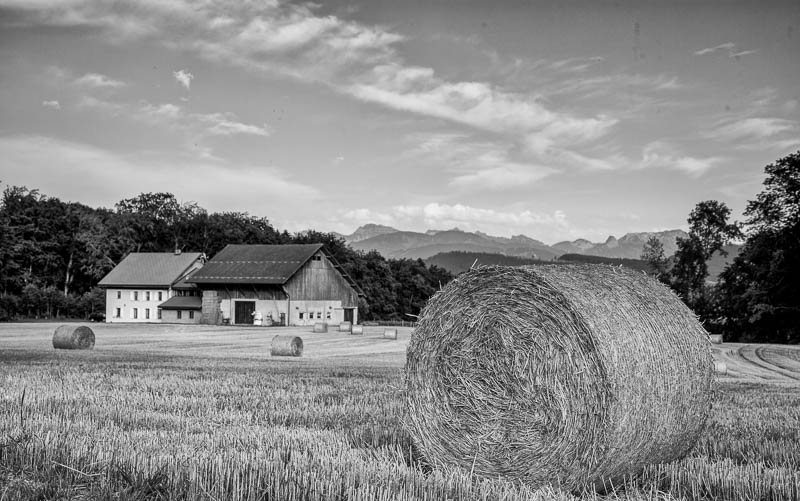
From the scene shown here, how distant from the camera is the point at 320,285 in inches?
2721

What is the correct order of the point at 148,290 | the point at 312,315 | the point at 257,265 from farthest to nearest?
the point at 148,290, the point at 257,265, the point at 312,315

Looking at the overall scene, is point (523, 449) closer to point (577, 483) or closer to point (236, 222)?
point (577, 483)

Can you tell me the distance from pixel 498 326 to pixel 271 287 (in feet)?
199

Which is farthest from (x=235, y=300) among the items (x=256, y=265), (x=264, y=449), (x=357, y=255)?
(x=264, y=449)

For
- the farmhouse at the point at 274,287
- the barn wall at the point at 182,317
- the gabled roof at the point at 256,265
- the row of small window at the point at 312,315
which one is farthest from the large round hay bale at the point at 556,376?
the barn wall at the point at 182,317

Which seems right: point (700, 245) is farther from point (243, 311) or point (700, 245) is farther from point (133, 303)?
point (133, 303)

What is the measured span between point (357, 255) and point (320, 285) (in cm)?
2830

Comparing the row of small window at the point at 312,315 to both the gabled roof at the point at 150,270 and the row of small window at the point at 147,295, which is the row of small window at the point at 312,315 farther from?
the row of small window at the point at 147,295

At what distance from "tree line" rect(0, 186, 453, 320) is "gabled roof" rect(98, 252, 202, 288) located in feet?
13.5

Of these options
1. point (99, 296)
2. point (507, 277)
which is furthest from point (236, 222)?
point (507, 277)

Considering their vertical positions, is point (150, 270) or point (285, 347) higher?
point (150, 270)

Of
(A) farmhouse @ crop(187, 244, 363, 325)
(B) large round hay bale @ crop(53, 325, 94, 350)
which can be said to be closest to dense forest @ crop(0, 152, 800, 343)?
(A) farmhouse @ crop(187, 244, 363, 325)

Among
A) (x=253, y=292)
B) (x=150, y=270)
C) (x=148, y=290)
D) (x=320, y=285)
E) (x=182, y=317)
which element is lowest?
(x=182, y=317)

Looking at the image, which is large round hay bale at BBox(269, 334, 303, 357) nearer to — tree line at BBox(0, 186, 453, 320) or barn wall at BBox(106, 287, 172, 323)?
tree line at BBox(0, 186, 453, 320)
